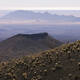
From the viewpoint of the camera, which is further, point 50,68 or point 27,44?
point 27,44

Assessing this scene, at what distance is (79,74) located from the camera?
94.6 feet

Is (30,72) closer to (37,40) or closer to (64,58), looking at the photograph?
(64,58)

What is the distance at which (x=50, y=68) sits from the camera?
1266 inches

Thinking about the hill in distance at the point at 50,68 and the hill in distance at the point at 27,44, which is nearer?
the hill in distance at the point at 50,68

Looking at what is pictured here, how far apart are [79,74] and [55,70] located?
3368mm

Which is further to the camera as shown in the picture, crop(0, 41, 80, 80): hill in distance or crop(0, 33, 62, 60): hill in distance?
crop(0, 33, 62, 60): hill in distance

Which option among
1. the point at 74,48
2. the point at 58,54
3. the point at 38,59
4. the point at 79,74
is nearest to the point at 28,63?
the point at 38,59

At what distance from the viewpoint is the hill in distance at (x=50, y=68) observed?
30.1 m

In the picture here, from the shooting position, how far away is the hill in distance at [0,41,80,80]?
30.1m

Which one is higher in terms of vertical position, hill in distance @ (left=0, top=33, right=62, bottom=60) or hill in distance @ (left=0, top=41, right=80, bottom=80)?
hill in distance @ (left=0, top=41, right=80, bottom=80)

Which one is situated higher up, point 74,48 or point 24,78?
point 74,48

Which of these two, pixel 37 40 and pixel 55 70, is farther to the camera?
pixel 37 40

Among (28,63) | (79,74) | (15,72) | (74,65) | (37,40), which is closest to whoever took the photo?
(79,74)

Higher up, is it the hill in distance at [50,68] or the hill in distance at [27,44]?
the hill in distance at [50,68]
